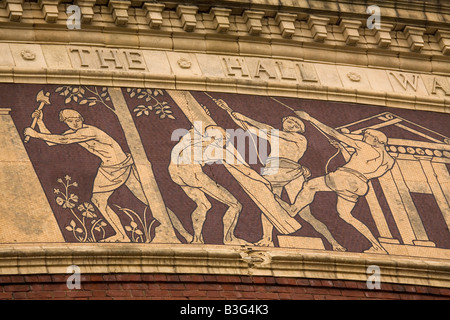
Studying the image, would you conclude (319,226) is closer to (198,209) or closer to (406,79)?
(198,209)

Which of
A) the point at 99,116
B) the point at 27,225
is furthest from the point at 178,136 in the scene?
the point at 27,225

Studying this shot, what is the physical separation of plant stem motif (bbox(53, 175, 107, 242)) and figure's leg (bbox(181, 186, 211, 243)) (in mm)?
1058

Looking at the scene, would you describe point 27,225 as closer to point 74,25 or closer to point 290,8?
point 74,25

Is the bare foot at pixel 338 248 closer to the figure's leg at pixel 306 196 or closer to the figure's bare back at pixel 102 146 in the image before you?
the figure's leg at pixel 306 196

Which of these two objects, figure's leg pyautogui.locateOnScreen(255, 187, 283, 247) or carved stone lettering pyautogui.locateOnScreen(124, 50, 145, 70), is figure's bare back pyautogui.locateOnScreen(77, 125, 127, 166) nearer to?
carved stone lettering pyautogui.locateOnScreen(124, 50, 145, 70)

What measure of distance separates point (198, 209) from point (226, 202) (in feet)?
1.28

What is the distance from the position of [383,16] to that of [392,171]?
227cm

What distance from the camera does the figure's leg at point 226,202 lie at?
60.7ft

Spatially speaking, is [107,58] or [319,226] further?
[107,58]

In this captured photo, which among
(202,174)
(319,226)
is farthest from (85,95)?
(319,226)

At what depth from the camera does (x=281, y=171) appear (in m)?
19.6

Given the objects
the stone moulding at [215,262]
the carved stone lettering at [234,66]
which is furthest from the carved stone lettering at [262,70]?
the stone moulding at [215,262]

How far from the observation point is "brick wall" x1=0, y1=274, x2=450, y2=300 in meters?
17.4

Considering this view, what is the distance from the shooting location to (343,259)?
60.6 ft
